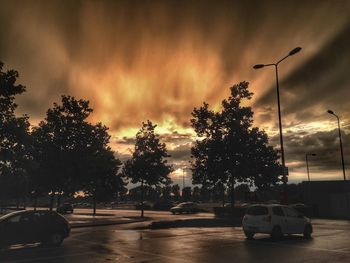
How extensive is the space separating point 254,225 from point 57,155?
67.9ft

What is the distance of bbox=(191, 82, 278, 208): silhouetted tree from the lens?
43.2 m

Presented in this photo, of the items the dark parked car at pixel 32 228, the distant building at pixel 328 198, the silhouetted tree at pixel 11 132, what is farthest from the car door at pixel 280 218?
the distant building at pixel 328 198

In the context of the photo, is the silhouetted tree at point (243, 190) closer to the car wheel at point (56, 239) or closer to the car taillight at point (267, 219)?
the car taillight at point (267, 219)

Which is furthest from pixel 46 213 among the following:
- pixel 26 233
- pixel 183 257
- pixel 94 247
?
pixel 183 257

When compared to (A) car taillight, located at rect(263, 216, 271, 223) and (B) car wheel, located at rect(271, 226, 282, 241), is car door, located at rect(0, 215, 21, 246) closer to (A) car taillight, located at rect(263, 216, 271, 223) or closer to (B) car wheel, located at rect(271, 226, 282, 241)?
(A) car taillight, located at rect(263, 216, 271, 223)

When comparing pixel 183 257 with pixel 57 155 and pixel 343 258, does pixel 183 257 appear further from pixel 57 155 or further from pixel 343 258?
pixel 57 155

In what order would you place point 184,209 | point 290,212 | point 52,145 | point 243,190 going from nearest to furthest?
point 290,212, point 52,145, point 184,209, point 243,190

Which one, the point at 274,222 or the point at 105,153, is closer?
the point at 274,222

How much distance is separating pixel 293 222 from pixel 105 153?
2813 centimetres

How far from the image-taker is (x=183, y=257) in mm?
12938

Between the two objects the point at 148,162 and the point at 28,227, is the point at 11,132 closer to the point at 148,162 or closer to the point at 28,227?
the point at 28,227

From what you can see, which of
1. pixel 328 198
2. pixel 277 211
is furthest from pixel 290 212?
pixel 328 198

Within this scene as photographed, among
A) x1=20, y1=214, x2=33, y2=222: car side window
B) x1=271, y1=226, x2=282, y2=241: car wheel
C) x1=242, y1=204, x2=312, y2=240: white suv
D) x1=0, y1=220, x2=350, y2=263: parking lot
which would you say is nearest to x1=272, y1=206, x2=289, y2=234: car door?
x1=242, y1=204, x2=312, y2=240: white suv

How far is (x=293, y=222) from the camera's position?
18625 millimetres
